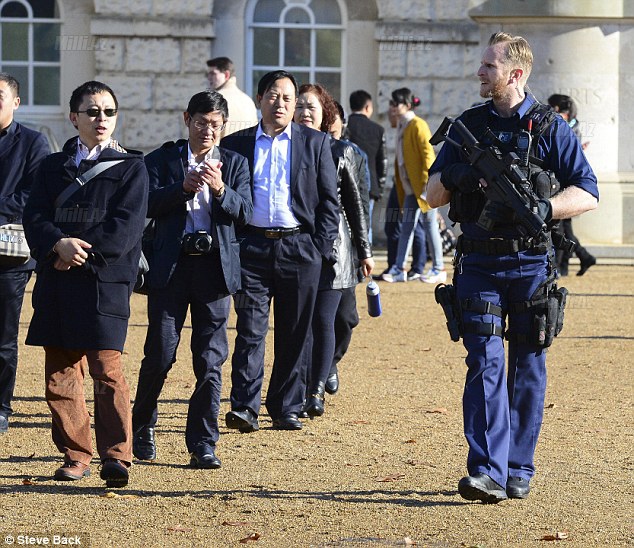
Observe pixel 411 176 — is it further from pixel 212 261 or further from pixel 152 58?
pixel 212 261

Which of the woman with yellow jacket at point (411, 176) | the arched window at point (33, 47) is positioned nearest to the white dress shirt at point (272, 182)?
the woman with yellow jacket at point (411, 176)

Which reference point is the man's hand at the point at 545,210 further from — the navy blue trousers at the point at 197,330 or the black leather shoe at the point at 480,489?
the navy blue trousers at the point at 197,330

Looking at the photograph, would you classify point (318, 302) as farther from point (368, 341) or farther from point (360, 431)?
point (368, 341)

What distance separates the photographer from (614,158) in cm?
2009

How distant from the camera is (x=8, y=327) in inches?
320

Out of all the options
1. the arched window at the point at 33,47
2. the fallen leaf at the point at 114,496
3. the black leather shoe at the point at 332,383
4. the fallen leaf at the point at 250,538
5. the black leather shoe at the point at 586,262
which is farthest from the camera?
the arched window at the point at 33,47

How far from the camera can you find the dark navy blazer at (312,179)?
8070 mm

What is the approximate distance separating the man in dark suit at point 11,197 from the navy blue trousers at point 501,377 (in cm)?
253

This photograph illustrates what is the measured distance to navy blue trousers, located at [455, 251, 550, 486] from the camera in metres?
6.32

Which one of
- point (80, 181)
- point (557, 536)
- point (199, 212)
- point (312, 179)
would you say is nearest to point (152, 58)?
point (312, 179)

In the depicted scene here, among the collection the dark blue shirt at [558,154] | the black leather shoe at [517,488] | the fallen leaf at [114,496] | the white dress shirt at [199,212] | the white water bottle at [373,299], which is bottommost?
the fallen leaf at [114,496]

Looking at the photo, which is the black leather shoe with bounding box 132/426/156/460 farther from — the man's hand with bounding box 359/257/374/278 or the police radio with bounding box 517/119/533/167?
the police radio with bounding box 517/119/533/167

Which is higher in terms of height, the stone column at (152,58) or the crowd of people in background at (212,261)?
the stone column at (152,58)

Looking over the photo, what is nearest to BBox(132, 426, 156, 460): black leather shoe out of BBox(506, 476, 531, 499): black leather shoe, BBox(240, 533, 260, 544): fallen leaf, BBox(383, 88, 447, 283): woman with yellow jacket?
BBox(240, 533, 260, 544): fallen leaf
